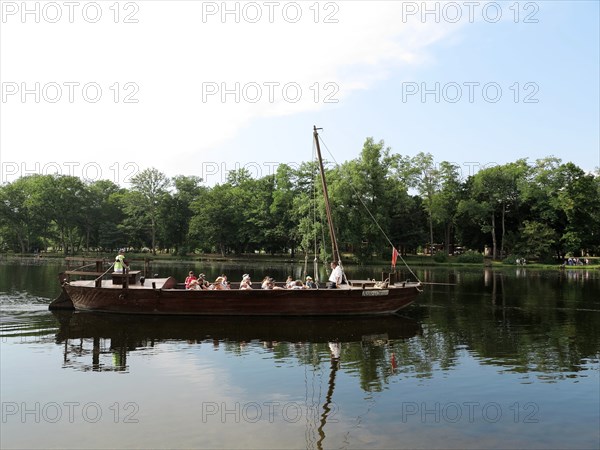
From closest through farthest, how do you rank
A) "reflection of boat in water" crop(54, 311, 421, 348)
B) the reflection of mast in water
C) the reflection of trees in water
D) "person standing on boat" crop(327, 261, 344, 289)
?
the reflection of mast in water, the reflection of trees in water, "reflection of boat in water" crop(54, 311, 421, 348), "person standing on boat" crop(327, 261, 344, 289)

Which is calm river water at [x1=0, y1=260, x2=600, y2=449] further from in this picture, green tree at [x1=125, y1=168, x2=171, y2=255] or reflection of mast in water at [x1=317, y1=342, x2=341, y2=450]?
green tree at [x1=125, y1=168, x2=171, y2=255]

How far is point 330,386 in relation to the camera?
12820 millimetres

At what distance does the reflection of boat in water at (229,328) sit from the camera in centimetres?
1897

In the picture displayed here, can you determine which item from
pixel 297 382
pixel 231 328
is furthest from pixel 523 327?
pixel 231 328

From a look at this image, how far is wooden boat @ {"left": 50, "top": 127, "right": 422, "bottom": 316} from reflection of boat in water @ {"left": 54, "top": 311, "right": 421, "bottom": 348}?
1.14ft

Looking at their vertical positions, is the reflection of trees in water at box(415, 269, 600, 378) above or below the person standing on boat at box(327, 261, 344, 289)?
below

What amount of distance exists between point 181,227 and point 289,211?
2820cm

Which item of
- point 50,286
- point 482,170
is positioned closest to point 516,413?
point 50,286

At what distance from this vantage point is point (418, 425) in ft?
33.7

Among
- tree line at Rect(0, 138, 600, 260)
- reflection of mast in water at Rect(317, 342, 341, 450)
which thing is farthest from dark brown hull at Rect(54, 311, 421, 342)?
tree line at Rect(0, 138, 600, 260)

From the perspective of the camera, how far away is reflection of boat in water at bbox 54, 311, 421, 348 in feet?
62.2

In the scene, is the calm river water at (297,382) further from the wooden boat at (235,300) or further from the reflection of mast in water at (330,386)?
the wooden boat at (235,300)

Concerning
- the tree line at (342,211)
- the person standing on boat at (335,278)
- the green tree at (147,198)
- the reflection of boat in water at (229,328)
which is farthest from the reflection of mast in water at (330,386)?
the green tree at (147,198)

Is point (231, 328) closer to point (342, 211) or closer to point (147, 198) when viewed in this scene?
point (342, 211)
